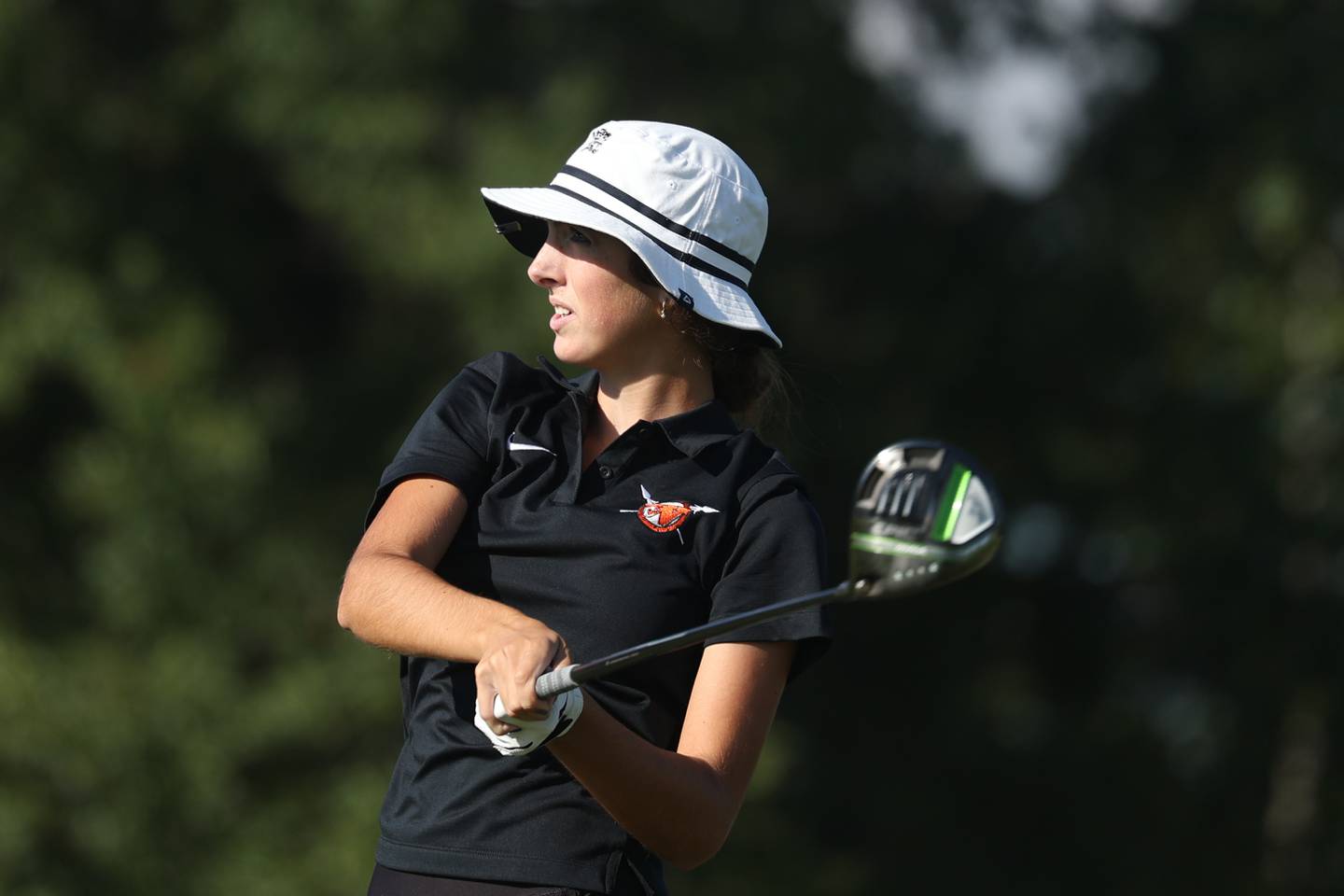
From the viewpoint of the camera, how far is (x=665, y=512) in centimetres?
325

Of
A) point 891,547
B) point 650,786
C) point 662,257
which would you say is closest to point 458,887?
point 650,786

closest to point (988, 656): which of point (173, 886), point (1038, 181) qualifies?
point (1038, 181)

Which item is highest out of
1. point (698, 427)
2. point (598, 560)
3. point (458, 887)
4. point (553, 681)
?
point (698, 427)

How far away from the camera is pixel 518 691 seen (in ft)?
8.89

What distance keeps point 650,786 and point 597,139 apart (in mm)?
1299

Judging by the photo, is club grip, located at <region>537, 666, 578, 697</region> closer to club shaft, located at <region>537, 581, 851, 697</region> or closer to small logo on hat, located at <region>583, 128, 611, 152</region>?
club shaft, located at <region>537, 581, 851, 697</region>

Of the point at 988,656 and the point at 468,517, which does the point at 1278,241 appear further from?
the point at 468,517

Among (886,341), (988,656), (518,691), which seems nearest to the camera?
(518,691)

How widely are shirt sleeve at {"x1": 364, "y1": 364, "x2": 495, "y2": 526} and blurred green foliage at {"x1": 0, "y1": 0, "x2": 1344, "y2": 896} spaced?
22.4 feet

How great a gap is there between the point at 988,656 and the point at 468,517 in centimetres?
1701

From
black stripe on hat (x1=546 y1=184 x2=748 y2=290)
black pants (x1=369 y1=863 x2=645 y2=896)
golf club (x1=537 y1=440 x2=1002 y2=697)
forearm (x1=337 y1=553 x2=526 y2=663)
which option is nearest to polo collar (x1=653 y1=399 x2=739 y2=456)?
black stripe on hat (x1=546 y1=184 x2=748 y2=290)

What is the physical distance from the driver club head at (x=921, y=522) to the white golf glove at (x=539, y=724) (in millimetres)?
455

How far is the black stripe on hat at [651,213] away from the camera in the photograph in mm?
3443

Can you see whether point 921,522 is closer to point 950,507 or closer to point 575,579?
point 950,507
